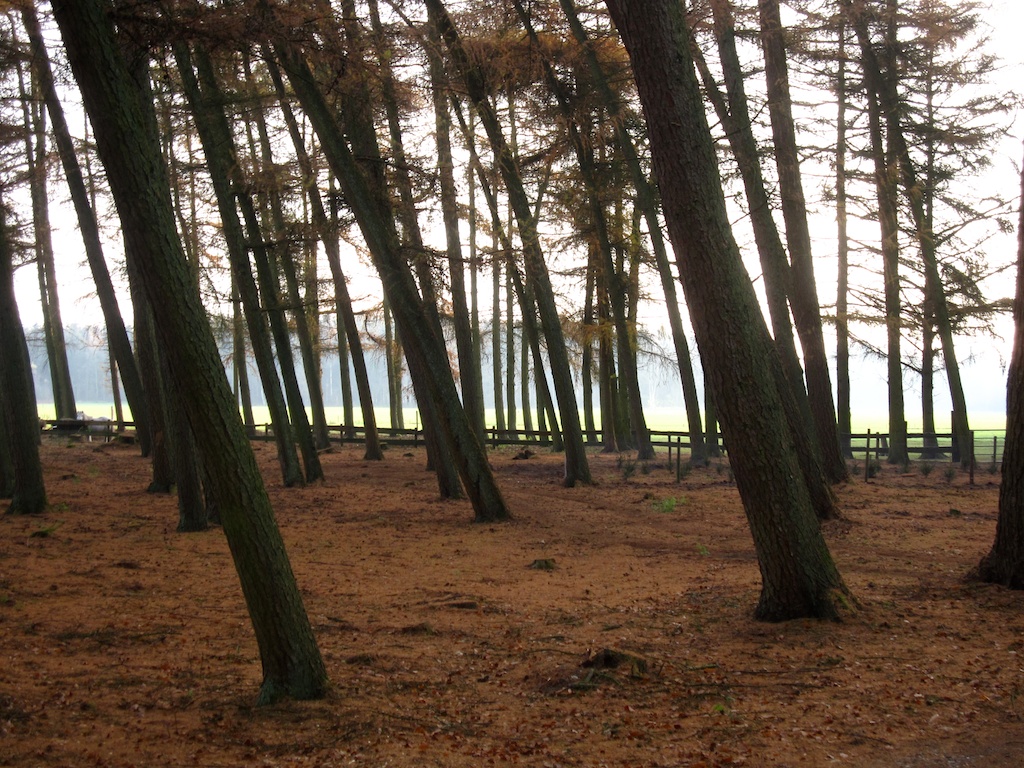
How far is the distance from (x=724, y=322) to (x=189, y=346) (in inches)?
149

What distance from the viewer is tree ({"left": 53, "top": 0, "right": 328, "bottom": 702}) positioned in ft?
15.2

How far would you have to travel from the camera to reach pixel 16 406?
38.8 feet

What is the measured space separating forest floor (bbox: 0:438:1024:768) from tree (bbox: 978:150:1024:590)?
0.71ft

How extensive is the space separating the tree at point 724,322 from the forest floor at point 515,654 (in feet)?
1.72

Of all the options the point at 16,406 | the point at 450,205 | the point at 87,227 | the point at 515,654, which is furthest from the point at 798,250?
the point at 87,227

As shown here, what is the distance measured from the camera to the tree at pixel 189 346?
15.2 ft

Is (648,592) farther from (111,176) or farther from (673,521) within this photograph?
(111,176)

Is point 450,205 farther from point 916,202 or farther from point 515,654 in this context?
point 916,202

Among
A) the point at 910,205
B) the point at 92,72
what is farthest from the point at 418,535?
the point at 910,205

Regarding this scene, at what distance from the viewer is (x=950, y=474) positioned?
16.2 m

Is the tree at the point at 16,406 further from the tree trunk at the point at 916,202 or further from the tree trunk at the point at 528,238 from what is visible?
the tree trunk at the point at 916,202

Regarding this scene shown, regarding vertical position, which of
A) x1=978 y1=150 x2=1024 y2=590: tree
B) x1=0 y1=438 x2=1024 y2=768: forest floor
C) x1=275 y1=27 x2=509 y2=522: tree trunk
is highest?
x1=275 y1=27 x2=509 y2=522: tree trunk

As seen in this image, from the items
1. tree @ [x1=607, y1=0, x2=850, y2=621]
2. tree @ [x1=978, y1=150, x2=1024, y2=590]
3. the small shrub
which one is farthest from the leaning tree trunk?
tree @ [x1=978, y1=150, x2=1024, y2=590]

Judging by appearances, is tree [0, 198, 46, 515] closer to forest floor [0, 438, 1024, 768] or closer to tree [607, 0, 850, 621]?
forest floor [0, 438, 1024, 768]
